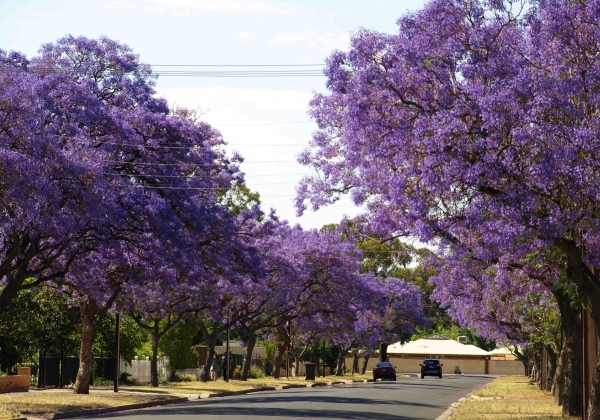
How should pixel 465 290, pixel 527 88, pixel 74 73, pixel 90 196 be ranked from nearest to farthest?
pixel 527 88 → pixel 90 196 → pixel 74 73 → pixel 465 290

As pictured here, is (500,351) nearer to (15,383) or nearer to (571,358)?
(15,383)

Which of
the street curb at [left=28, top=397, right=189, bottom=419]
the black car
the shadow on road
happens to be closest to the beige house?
the black car

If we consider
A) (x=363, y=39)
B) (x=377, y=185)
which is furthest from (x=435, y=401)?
(x=363, y=39)

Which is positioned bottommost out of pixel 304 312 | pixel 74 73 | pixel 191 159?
pixel 304 312

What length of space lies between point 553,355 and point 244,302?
54.7 ft

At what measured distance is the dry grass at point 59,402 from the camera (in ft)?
85.1

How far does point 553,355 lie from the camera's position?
1805 inches

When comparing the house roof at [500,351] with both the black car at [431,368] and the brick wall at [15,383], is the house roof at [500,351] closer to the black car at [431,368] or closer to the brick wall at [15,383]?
the black car at [431,368]

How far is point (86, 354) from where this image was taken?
34875 mm

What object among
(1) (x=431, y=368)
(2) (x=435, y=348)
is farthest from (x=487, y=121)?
(2) (x=435, y=348)

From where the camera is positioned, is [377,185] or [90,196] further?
[90,196]

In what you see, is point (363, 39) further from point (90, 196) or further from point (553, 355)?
point (553, 355)

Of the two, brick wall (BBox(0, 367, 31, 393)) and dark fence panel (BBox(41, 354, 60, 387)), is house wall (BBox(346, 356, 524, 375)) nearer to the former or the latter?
dark fence panel (BBox(41, 354, 60, 387))

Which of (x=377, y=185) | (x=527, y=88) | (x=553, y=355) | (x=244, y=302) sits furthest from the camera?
(x=244, y=302)
